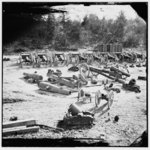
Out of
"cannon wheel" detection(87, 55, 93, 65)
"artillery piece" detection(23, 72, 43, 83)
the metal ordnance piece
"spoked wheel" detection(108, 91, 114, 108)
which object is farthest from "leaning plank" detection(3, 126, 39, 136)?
"cannon wheel" detection(87, 55, 93, 65)

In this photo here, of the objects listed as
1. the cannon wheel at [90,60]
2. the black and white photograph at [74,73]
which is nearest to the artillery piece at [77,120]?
the black and white photograph at [74,73]

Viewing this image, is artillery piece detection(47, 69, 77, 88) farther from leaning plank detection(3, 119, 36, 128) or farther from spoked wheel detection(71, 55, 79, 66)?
leaning plank detection(3, 119, 36, 128)

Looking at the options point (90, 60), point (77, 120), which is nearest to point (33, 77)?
point (90, 60)

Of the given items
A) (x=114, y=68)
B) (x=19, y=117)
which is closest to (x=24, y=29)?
(x=19, y=117)

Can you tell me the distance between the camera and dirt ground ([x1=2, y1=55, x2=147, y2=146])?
8.43m

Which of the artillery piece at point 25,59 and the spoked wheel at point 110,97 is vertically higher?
the artillery piece at point 25,59

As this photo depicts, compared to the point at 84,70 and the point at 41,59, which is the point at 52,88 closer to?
the point at 41,59

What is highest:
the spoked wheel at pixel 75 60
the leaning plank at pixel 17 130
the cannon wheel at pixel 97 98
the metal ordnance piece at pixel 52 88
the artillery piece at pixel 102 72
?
the spoked wheel at pixel 75 60

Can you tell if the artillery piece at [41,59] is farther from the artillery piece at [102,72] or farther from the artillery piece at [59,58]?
the artillery piece at [102,72]

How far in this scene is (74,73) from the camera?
10.1 meters

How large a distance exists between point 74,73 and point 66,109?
5.27ft

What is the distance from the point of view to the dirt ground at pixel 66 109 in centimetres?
843

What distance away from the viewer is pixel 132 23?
9.47 m

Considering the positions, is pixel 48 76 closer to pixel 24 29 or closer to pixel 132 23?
pixel 24 29
